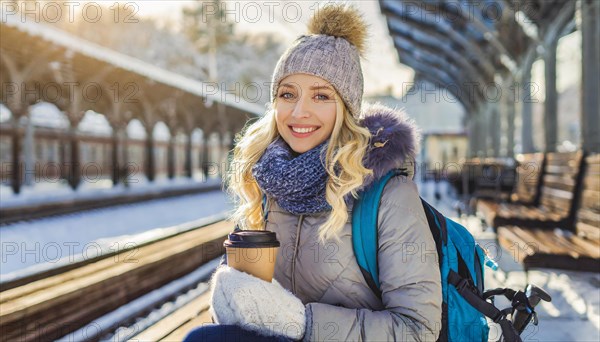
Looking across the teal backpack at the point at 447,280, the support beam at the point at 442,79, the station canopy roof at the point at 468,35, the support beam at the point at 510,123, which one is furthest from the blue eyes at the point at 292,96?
the support beam at the point at 442,79

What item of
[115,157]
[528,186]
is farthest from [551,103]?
[115,157]

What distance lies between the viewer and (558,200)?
5.05m

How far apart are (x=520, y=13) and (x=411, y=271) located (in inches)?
428

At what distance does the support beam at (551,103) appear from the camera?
8.88m

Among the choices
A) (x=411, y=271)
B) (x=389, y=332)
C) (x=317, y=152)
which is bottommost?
(x=389, y=332)

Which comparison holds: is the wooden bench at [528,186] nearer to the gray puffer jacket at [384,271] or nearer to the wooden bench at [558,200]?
the wooden bench at [558,200]

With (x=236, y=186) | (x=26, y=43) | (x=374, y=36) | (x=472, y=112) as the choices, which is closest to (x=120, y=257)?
(x=236, y=186)

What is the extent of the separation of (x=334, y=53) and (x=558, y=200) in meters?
4.09

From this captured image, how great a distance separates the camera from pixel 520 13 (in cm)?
1080

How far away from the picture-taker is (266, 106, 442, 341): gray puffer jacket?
142 centimetres

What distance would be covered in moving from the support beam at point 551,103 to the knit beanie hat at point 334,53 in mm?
7855

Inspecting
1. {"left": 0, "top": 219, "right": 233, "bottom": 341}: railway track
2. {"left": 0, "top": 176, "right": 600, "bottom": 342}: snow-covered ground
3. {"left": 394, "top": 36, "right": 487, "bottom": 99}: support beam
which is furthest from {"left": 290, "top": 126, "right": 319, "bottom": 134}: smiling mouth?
{"left": 394, "top": 36, "right": 487, "bottom": 99}: support beam

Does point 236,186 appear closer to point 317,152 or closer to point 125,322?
point 317,152

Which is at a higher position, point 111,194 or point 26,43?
point 26,43
